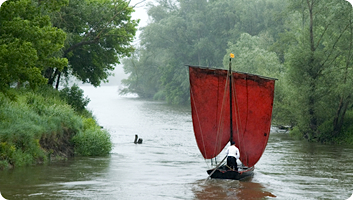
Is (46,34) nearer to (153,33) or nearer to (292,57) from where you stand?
(292,57)

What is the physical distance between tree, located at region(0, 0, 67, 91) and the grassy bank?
1448mm

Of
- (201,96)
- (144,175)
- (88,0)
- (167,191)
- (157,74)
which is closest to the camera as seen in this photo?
(167,191)

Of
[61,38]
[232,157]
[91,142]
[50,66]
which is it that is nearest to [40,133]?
[50,66]

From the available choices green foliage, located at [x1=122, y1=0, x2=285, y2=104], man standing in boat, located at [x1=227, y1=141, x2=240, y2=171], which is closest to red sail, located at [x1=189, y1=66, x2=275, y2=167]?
man standing in boat, located at [x1=227, y1=141, x2=240, y2=171]

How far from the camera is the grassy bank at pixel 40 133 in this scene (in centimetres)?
2214

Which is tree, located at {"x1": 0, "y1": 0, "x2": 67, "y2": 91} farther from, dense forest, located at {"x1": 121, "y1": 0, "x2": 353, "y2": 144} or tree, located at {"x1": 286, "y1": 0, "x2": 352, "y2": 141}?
tree, located at {"x1": 286, "y1": 0, "x2": 352, "y2": 141}

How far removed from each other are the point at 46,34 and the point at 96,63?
18143mm

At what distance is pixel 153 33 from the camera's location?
3580 inches

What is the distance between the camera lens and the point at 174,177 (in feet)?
73.7

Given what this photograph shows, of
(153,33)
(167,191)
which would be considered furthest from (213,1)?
(167,191)

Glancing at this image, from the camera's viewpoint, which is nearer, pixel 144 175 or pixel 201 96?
pixel 144 175

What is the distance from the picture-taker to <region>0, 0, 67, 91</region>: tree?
→ 19.6 metres

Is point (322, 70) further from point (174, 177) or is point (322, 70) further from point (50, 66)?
point (50, 66)

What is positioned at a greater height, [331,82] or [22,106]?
[331,82]
